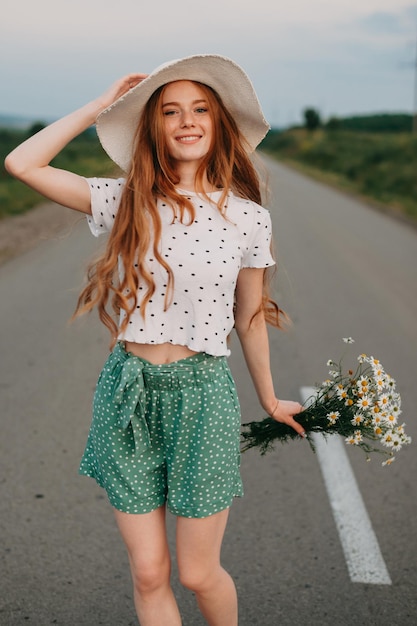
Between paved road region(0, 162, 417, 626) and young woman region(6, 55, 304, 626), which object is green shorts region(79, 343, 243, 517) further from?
paved road region(0, 162, 417, 626)

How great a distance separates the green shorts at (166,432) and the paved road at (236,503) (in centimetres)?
55

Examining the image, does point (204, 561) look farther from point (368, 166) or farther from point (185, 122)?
point (368, 166)

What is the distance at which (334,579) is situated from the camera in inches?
132

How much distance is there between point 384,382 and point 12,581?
1.70m

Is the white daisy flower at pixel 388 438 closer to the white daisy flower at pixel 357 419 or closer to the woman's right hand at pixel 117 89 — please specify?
the white daisy flower at pixel 357 419

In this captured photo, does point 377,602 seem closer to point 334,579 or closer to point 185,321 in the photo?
point 334,579

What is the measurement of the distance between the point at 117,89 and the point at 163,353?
837 millimetres

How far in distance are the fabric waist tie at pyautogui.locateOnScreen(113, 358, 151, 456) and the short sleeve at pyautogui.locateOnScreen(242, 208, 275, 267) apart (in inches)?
18.4

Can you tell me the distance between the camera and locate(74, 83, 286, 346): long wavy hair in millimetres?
2381

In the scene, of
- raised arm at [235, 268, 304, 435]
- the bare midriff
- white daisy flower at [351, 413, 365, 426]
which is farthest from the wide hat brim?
white daisy flower at [351, 413, 365, 426]

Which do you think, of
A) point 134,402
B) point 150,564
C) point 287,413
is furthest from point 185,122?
point 150,564

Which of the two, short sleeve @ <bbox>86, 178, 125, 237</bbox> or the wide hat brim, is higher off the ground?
the wide hat brim

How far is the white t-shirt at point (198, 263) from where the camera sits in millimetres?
2395

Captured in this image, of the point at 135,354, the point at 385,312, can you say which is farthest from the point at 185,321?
the point at 385,312
